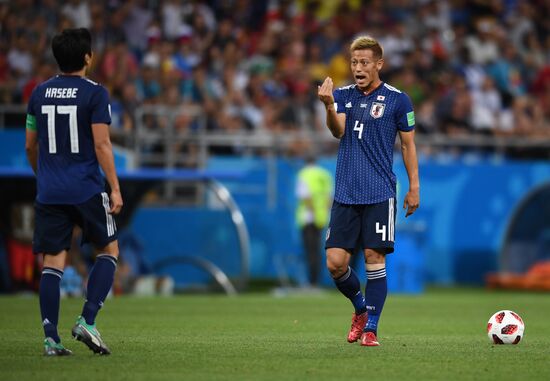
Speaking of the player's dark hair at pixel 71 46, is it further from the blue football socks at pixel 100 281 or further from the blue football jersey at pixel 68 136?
the blue football socks at pixel 100 281

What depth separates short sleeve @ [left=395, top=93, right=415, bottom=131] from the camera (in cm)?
906

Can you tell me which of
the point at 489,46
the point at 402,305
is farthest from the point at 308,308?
the point at 489,46

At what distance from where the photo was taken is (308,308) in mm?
15055

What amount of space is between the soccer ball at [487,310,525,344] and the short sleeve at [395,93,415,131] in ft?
5.87

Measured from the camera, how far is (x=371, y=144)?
909 centimetres

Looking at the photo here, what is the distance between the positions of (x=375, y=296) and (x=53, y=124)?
2.95 metres

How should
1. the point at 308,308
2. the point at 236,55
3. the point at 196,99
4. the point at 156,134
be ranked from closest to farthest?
the point at 308,308
the point at 156,134
the point at 196,99
the point at 236,55

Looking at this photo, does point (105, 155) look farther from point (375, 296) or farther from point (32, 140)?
point (375, 296)

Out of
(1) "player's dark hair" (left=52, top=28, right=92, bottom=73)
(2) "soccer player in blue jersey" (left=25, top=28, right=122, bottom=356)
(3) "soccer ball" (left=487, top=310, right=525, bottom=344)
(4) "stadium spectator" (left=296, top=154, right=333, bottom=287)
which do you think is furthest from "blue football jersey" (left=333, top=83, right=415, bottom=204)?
(4) "stadium spectator" (left=296, top=154, right=333, bottom=287)

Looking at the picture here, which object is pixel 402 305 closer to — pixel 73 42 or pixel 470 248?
pixel 470 248

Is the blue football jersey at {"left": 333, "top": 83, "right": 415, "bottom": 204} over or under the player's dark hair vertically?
under

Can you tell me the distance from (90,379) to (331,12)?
63.6 feet

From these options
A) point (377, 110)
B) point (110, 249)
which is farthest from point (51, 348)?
point (377, 110)

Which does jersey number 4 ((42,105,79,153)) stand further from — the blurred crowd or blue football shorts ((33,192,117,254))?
the blurred crowd
